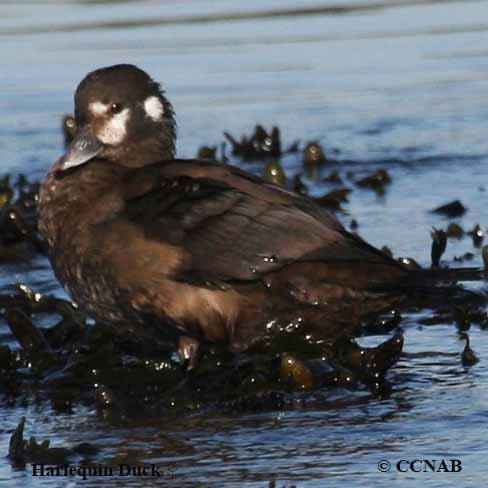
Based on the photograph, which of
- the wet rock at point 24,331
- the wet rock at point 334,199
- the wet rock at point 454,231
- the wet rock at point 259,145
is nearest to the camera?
the wet rock at point 24,331

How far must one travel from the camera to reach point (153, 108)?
6.52 metres

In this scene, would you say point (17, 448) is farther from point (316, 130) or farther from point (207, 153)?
point (316, 130)

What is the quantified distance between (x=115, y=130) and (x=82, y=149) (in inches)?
7.3

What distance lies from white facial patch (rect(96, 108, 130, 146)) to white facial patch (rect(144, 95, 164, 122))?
0.09 metres

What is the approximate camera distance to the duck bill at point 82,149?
20.5 ft

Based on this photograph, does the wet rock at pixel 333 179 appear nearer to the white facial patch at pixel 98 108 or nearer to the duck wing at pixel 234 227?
the white facial patch at pixel 98 108

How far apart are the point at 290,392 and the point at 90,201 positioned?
105 cm

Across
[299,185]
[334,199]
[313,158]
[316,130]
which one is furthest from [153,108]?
[316,130]

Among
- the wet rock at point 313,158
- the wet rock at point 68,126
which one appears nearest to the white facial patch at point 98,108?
the wet rock at point 68,126

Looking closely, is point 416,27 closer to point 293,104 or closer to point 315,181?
point 293,104

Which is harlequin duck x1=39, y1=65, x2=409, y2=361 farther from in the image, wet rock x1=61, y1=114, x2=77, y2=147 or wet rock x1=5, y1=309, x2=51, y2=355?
wet rock x1=61, y1=114, x2=77, y2=147

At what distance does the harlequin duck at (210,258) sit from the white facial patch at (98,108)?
44cm

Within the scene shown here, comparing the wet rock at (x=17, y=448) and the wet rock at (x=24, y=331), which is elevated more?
the wet rock at (x=24, y=331)

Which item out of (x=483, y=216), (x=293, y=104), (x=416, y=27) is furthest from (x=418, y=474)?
(x=416, y=27)
